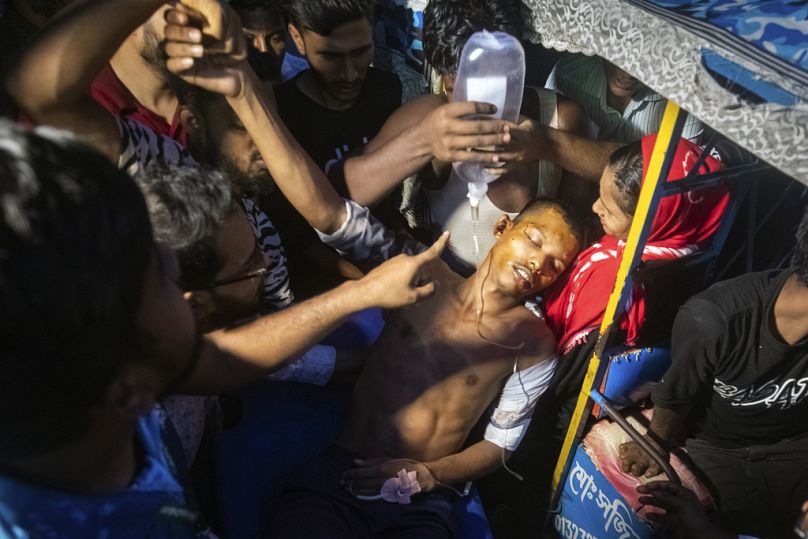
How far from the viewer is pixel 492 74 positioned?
8.64ft

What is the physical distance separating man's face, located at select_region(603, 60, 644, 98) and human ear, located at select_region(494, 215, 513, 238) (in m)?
1.53

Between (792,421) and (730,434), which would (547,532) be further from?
(792,421)

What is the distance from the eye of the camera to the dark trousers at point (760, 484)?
2594 mm

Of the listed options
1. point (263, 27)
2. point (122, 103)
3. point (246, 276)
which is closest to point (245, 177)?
point (122, 103)

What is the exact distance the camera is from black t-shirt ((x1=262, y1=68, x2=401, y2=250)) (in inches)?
126

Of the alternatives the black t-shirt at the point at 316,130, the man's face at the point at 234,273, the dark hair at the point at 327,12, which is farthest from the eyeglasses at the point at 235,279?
the dark hair at the point at 327,12

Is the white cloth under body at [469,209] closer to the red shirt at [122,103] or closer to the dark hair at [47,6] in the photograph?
the red shirt at [122,103]

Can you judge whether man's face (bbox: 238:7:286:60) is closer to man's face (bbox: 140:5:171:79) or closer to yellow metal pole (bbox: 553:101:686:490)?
man's face (bbox: 140:5:171:79)

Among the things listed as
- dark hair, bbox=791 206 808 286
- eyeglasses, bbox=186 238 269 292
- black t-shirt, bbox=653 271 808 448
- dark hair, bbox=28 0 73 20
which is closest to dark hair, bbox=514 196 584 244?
black t-shirt, bbox=653 271 808 448

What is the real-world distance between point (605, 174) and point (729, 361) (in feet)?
3.35

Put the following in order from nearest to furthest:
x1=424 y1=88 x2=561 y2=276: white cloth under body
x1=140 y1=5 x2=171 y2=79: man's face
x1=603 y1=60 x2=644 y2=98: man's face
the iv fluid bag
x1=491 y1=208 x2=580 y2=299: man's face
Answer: x1=140 y1=5 x2=171 y2=79: man's face < the iv fluid bag < x1=491 y1=208 x2=580 y2=299: man's face < x1=424 y1=88 x2=561 y2=276: white cloth under body < x1=603 y1=60 x2=644 y2=98: man's face

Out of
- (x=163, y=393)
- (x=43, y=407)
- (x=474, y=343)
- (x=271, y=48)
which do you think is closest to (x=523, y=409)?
(x=474, y=343)

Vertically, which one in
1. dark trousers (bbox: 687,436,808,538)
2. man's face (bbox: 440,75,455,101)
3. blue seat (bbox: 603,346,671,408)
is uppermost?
man's face (bbox: 440,75,455,101)

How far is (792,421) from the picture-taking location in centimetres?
261
